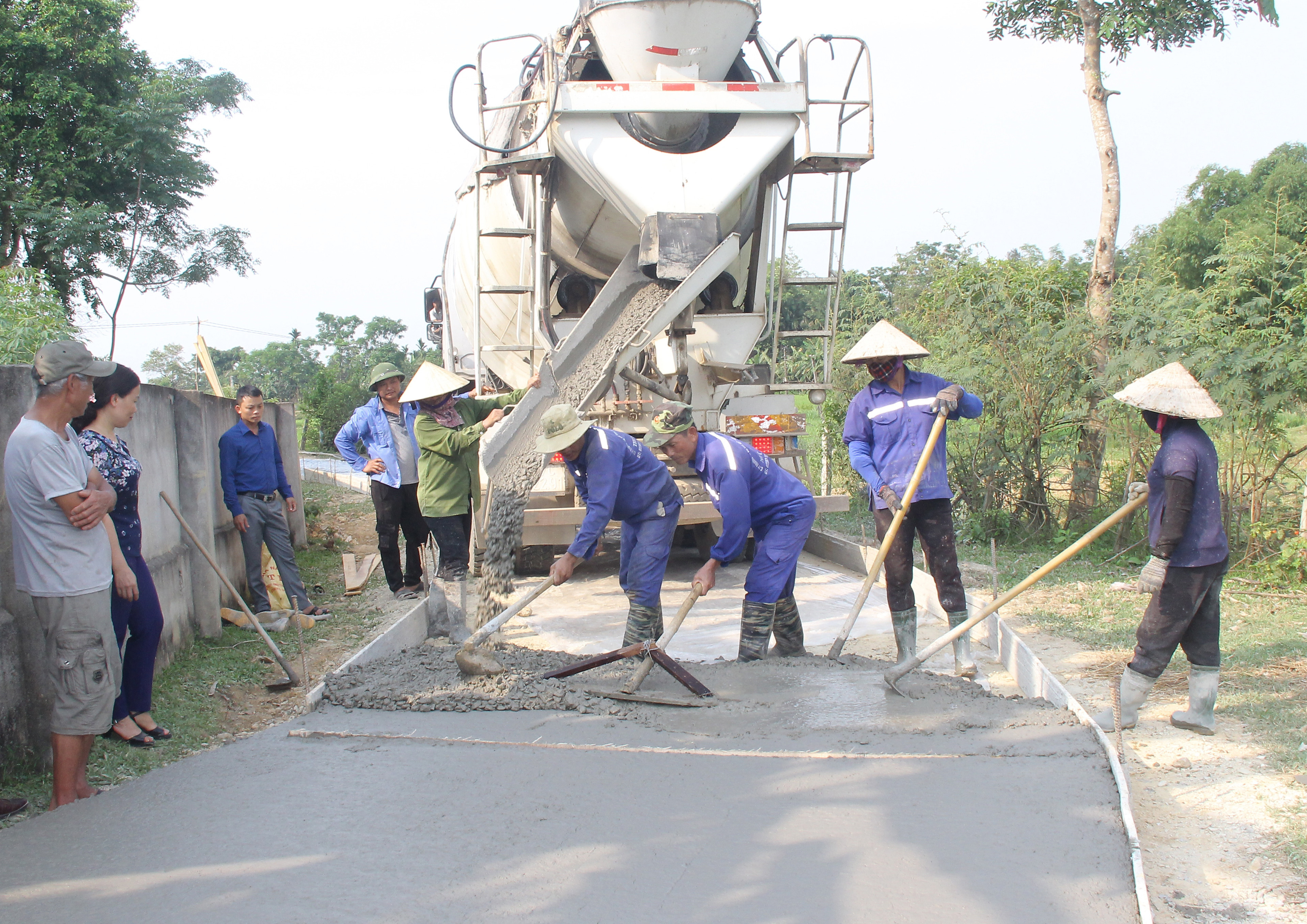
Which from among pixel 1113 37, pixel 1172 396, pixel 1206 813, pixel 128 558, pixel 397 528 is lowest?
pixel 1206 813

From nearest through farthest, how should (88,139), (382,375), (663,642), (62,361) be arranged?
(62,361) → (663,642) → (382,375) → (88,139)

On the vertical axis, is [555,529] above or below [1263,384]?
below

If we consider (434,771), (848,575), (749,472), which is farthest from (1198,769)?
(848,575)

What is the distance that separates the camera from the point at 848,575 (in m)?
7.26

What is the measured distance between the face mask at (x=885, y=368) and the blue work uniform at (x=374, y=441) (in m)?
2.98

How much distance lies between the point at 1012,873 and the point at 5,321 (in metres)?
7.32

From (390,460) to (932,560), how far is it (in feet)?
11.4

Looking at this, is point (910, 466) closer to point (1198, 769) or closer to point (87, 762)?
point (1198, 769)

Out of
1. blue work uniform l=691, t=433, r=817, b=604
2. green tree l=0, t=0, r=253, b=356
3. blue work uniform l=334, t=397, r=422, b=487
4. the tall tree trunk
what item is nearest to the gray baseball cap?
blue work uniform l=691, t=433, r=817, b=604

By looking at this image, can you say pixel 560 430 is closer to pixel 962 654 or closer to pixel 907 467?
pixel 907 467

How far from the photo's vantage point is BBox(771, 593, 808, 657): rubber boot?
4750 mm

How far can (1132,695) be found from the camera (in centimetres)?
388

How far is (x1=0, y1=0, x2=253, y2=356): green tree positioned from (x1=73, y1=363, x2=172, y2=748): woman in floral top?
43.5 ft

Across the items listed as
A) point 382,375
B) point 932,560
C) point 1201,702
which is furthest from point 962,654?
point 382,375
